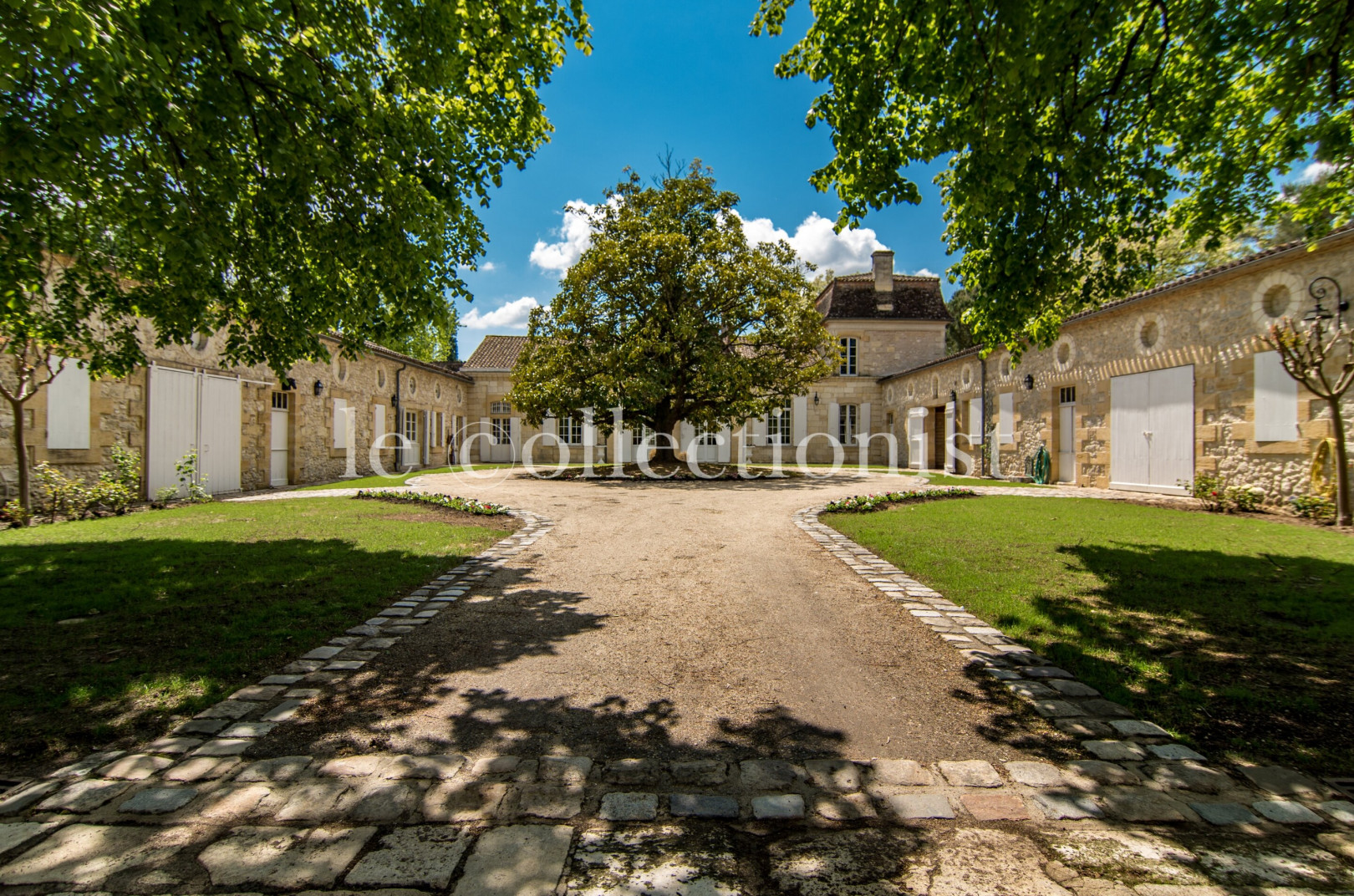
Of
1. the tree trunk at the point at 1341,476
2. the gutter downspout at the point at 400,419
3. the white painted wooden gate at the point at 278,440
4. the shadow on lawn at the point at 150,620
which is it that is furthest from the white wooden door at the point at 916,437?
the shadow on lawn at the point at 150,620

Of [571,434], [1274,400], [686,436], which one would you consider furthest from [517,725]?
[571,434]

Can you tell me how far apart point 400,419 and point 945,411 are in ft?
61.1

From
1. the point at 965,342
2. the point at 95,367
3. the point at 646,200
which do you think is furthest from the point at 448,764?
the point at 965,342

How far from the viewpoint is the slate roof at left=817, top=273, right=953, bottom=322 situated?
27172 mm

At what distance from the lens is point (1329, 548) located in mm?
6656

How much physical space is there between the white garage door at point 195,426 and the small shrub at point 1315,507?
61.4ft

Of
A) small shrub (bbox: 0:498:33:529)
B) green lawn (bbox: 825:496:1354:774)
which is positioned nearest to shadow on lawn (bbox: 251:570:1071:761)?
green lawn (bbox: 825:496:1354:774)

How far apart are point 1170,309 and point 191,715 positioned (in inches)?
594

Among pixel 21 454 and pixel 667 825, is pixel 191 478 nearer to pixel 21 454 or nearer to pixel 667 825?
pixel 21 454

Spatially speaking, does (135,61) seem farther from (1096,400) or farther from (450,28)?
(1096,400)

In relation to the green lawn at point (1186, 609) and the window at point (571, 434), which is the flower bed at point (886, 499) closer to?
the green lawn at point (1186, 609)

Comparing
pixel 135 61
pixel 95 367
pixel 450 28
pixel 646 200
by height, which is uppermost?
pixel 646 200

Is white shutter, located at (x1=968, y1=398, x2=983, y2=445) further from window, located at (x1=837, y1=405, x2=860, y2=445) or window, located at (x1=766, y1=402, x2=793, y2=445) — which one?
window, located at (x1=766, y1=402, x2=793, y2=445)

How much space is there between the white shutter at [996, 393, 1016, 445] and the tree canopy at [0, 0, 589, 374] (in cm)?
1484
